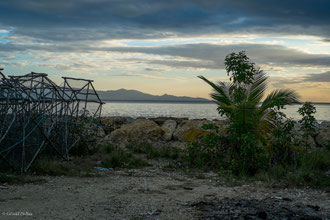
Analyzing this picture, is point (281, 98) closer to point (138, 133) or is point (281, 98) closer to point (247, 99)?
point (247, 99)

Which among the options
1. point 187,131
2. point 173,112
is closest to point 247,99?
point 187,131

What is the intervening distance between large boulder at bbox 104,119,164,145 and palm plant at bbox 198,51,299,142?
6932 millimetres

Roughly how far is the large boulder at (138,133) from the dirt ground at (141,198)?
7.81 meters

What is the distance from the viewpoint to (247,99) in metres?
11.0

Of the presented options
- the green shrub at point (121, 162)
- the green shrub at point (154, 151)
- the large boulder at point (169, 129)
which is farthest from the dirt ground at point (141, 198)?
the large boulder at point (169, 129)

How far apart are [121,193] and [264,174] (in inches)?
162

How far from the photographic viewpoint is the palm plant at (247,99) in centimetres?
1059

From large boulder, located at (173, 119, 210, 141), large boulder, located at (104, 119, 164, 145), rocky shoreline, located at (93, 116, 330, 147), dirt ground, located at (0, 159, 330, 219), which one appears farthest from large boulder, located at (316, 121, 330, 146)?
dirt ground, located at (0, 159, 330, 219)

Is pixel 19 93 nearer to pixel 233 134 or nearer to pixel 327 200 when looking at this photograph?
pixel 233 134

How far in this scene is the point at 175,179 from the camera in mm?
9414

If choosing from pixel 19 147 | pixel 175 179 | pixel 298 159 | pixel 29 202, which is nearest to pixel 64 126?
pixel 19 147

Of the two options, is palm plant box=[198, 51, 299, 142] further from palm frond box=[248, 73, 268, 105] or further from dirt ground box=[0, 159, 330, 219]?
dirt ground box=[0, 159, 330, 219]

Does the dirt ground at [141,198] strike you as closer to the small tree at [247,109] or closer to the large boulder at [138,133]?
the small tree at [247,109]

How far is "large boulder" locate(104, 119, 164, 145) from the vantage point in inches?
685
